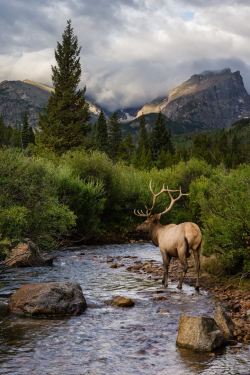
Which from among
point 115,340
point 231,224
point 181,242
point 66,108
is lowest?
point 115,340

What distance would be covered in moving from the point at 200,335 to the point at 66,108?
40757mm

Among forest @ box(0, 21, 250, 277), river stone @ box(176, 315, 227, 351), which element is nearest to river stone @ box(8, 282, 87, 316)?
forest @ box(0, 21, 250, 277)

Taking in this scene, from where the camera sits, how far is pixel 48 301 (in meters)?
8.56

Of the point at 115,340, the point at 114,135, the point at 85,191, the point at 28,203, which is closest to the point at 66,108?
the point at 85,191

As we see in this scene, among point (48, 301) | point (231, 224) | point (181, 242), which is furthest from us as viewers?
point (231, 224)

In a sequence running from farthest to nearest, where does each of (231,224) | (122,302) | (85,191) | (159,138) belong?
1. (159,138)
2. (85,191)
3. (231,224)
4. (122,302)

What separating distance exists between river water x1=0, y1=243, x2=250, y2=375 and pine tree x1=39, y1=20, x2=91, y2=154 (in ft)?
105

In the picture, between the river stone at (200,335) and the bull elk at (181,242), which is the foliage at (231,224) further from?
the river stone at (200,335)

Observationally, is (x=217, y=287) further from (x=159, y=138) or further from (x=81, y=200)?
(x=159, y=138)

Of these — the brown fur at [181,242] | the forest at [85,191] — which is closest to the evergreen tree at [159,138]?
the forest at [85,191]

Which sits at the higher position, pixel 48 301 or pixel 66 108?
pixel 66 108

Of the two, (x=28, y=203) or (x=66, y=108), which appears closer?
(x=28, y=203)

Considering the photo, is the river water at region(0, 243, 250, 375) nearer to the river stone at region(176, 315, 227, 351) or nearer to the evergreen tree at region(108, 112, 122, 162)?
the river stone at region(176, 315, 227, 351)

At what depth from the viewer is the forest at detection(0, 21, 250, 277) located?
10414mm
